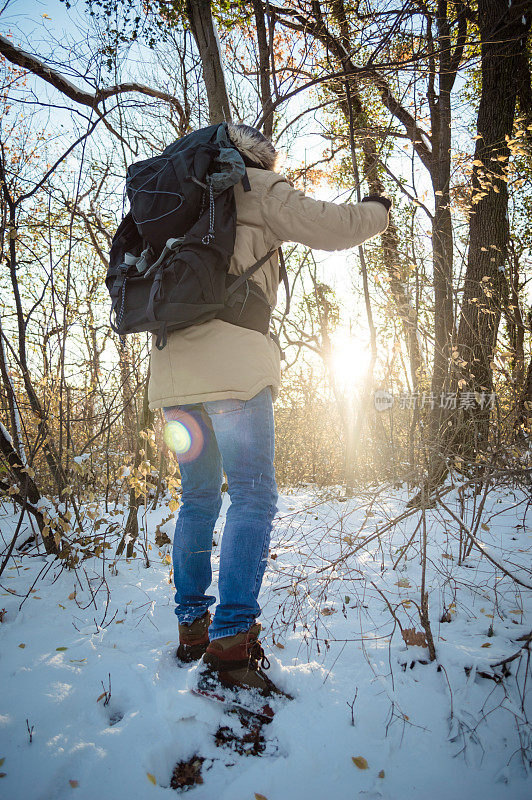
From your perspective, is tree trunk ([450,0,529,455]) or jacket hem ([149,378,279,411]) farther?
tree trunk ([450,0,529,455])

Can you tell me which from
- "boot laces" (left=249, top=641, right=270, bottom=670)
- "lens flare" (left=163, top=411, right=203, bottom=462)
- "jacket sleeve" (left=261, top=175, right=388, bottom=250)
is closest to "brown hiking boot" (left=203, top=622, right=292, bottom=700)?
"boot laces" (left=249, top=641, right=270, bottom=670)

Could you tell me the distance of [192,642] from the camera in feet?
4.57

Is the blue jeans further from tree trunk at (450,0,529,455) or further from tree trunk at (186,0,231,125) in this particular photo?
tree trunk at (450,0,529,455)

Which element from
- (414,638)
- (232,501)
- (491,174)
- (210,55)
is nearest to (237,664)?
(232,501)

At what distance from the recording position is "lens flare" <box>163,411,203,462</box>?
1.43 meters

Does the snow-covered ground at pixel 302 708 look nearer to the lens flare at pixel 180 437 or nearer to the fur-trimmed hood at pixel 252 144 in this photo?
the lens flare at pixel 180 437

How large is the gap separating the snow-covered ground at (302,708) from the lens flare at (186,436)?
68cm

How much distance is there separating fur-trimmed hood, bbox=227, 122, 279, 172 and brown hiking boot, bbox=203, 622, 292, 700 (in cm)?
155

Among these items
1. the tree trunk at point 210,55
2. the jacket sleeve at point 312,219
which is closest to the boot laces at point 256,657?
the jacket sleeve at point 312,219

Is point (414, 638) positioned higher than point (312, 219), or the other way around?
point (312, 219)

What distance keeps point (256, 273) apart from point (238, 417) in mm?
490

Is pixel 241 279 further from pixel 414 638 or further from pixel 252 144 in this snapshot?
pixel 414 638

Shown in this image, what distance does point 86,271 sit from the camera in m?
5.50

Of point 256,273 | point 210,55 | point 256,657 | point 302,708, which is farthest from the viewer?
A: point 210,55
